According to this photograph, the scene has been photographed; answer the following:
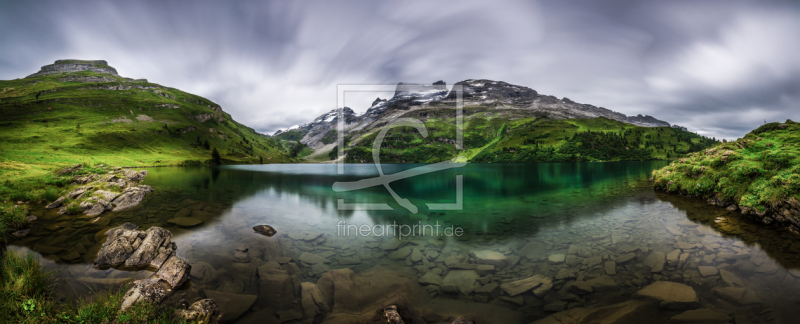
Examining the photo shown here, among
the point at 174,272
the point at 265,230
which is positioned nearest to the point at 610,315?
the point at 174,272

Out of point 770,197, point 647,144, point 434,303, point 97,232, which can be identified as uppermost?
point 647,144

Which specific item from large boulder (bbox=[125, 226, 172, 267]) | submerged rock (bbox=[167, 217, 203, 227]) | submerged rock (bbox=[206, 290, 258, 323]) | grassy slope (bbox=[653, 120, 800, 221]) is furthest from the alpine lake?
grassy slope (bbox=[653, 120, 800, 221])

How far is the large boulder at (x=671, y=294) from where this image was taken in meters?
8.56

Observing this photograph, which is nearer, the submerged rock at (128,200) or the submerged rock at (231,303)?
the submerged rock at (231,303)

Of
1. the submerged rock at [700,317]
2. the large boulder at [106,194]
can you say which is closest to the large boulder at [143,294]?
the submerged rock at [700,317]

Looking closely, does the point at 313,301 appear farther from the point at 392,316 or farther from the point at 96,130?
the point at 96,130

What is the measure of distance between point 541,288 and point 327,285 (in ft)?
28.9

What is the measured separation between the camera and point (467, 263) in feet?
41.1

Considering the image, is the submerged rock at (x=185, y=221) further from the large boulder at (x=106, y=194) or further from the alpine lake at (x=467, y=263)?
the large boulder at (x=106, y=194)

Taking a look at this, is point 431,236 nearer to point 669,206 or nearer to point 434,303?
point 434,303

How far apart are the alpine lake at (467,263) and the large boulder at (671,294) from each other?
0.06 metres

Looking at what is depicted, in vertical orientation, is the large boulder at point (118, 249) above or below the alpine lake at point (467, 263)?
above

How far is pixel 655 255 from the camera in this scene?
12.7m

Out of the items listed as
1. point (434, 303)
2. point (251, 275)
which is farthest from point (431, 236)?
point (251, 275)
